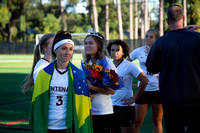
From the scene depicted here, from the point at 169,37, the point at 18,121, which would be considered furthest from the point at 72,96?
the point at 18,121

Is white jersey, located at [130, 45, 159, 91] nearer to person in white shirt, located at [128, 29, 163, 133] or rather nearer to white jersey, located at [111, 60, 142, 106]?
person in white shirt, located at [128, 29, 163, 133]

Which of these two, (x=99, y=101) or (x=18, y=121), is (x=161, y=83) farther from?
(x=18, y=121)

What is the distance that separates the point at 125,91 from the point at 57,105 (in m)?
1.84

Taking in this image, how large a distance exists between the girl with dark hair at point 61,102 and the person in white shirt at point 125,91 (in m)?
1.38

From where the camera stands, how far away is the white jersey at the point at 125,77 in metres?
5.13

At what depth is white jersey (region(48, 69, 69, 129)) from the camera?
3.57 meters

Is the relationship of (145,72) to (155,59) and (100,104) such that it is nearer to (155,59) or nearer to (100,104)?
(100,104)

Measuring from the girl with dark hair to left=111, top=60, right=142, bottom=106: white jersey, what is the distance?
1.51 meters

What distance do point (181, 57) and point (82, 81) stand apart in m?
1.16

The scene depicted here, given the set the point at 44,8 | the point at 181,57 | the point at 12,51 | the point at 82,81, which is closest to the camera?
the point at 181,57

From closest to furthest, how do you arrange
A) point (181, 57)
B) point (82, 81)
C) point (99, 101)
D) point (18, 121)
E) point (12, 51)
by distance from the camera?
point (181, 57)
point (82, 81)
point (99, 101)
point (18, 121)
point (12, 51)

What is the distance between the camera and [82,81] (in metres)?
3.65

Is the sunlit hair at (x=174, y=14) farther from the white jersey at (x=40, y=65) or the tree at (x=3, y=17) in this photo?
the tree at (x=3, y=17)

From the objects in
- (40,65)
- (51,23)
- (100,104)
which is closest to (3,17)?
(51,23)
